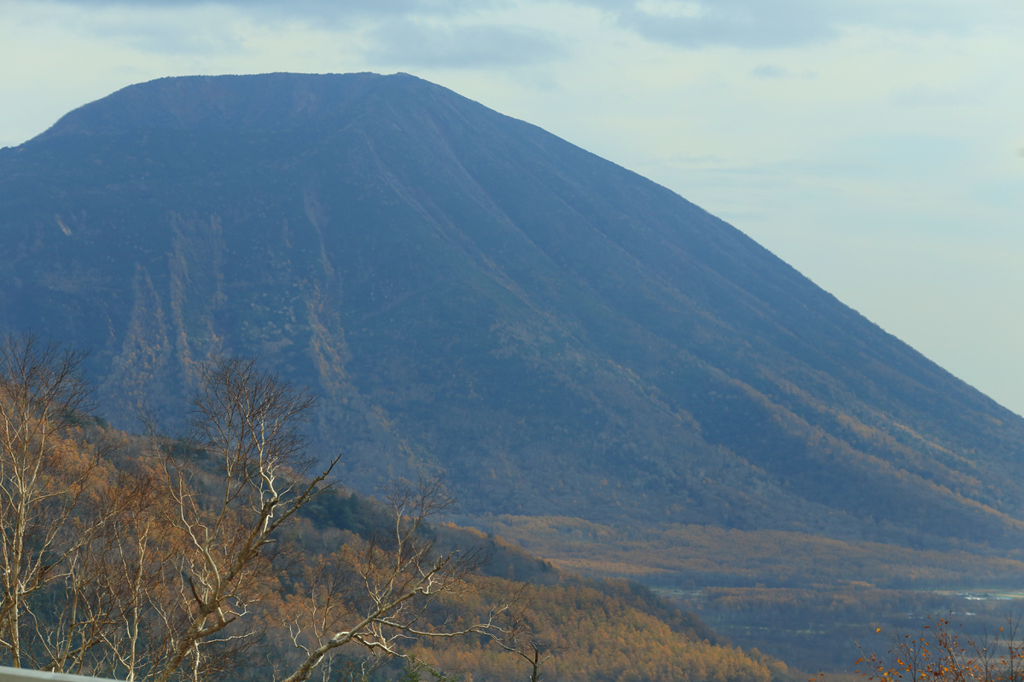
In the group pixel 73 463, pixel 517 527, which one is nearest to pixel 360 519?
pixel 73 463

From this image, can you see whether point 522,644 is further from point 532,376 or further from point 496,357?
point 496,357

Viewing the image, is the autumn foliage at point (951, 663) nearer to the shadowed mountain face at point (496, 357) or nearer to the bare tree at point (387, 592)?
the bare tree at point (387, 592)

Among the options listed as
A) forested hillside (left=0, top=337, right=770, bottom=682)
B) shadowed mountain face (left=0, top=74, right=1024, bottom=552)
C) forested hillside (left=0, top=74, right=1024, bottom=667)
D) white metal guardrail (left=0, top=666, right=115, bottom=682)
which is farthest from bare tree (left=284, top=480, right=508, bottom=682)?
shadowed mountain face (left=0, top=74, right=1024, bottom=552)

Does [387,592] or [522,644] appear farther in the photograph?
[522,644]

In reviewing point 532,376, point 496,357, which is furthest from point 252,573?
point 496,357

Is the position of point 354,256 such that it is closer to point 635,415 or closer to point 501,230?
point 501,230

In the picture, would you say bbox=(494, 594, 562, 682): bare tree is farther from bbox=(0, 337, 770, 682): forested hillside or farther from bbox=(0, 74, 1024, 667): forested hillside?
bbox=(0, 74, 1024, 667): forested hillside

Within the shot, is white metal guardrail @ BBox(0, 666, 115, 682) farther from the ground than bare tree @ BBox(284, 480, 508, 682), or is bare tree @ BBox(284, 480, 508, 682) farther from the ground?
white metal guardrail @ BBox(0, 666, 115, 682)
